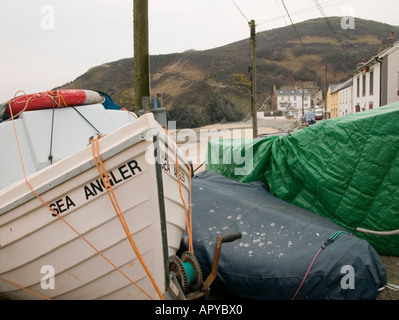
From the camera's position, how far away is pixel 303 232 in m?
3.81

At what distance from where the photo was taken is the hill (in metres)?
79.2

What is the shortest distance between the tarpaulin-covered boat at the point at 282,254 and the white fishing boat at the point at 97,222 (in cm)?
82

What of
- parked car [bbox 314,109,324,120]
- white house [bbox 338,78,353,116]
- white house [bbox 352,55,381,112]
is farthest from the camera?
parked car [bbox 314,109,324,120]

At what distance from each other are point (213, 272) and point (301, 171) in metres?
2.39

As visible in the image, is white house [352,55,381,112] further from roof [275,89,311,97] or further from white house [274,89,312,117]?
roof [275,89,311,97]

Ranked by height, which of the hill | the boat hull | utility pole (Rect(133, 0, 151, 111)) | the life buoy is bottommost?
the boat hull

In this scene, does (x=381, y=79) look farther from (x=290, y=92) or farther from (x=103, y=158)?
(x=290, y=92)

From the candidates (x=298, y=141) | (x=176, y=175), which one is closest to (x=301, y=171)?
(x=298, y=141)

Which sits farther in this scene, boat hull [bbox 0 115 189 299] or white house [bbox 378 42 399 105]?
white house [bbox 378 42 399 105]

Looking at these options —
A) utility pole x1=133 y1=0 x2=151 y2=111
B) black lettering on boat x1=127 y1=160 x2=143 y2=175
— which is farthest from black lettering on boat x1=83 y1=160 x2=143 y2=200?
utility pole x1=133 y1=0 x2=151 y2=111

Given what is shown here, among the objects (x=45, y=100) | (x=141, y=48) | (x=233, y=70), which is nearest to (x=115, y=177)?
(x=45, y=100)

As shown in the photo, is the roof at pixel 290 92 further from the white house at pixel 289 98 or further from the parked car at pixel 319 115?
the parked car at pixel 319 115

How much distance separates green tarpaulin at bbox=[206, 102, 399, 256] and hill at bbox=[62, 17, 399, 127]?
193ft

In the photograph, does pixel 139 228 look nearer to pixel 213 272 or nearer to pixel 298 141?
pixel 213 272
